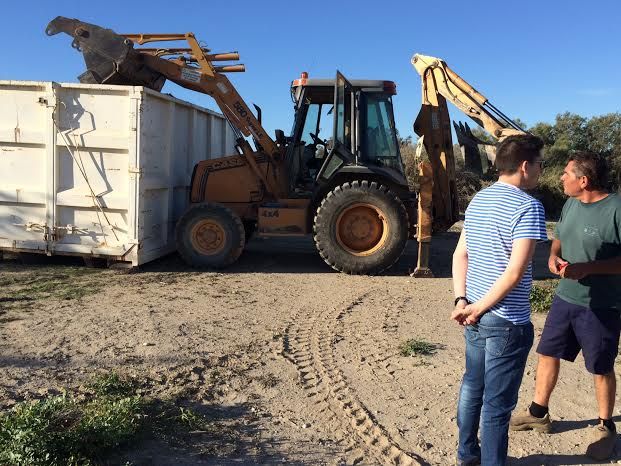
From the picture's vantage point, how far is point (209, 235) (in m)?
8.09

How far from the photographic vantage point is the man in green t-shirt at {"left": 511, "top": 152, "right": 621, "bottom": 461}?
3229 mm

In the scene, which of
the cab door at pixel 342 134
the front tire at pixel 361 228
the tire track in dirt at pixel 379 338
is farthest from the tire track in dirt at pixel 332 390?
the cab door at pixel 342 134

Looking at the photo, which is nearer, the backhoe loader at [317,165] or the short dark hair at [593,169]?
the short dark hair at [593,169]

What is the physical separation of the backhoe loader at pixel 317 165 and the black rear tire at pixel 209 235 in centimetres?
1

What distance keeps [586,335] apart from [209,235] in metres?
5.78

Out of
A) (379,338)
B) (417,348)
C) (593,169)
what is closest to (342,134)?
(379,338)

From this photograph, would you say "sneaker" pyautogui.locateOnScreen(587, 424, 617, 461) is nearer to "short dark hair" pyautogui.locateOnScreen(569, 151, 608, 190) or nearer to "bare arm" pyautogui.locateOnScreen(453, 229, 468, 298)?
"bare arm" pyautogui.locateOnScreen(453, 229, 468, 298)

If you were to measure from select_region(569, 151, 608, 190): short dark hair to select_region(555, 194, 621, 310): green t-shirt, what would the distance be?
0.36 ft

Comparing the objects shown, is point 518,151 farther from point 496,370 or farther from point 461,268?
point 496,370

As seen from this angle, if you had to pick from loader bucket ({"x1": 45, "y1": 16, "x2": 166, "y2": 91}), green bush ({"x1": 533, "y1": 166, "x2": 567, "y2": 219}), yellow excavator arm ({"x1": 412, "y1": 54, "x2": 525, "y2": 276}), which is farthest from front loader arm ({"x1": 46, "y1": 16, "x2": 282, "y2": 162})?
green bush ({"x1": 533, "y1": 166, "x2": 567, "y2": 219})

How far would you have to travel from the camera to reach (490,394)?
271cm

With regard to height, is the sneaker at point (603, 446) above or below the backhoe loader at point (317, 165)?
below

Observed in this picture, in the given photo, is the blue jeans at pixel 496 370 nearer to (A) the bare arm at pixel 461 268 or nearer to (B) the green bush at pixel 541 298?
(A) the bare arm at pixel 461 268

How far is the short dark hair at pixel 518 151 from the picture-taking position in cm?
263
